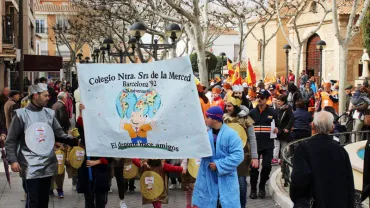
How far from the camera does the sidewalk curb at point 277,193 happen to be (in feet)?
31.5

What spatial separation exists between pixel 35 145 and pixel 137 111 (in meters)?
1.38

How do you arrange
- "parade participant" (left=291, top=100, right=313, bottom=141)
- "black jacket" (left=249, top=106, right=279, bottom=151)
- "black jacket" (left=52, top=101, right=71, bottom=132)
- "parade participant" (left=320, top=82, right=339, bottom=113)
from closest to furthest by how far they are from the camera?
"black jacket" (left=249, top=106, right=279, bottom=151) → "black jacket" (left=52, top=101, right=71, bottom=132) → "parade participant" (left=291, top=100, right=313, bottom=141) → "parade participant" (left=320, top=82, right=339, bottom=113)

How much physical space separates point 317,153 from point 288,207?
12.6ft

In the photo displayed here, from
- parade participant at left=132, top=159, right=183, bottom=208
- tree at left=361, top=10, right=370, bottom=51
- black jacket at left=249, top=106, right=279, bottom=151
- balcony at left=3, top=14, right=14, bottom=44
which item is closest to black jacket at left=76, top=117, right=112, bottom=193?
parade participant at left=132, top=159, right=183, bottom=208

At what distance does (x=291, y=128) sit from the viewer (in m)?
13.4

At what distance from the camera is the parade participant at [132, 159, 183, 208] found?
29.0 ft

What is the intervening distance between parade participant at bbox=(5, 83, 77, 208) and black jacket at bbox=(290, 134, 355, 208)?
3257mm

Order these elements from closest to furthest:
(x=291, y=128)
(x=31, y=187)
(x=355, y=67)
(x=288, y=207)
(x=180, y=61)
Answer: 1. (x=180, y=61)
2. (x=31, y=187)
3. (x=288, y=207)
4. (x=291, y=128)
5. (x=355, y=67)

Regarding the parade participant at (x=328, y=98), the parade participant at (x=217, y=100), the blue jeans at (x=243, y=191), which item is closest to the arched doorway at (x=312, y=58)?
the parade participant at (x=328, y=98)

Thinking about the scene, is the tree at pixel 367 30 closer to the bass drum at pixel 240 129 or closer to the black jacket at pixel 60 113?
the black jacket at pixel 60 113

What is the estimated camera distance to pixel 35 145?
7676 millimetres

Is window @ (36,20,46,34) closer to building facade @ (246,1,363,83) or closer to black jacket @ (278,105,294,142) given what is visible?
building facade @ (246,1,363,83)

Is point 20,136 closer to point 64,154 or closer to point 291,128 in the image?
point 64,154

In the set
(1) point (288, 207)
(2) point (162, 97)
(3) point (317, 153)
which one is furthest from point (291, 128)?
(3) point (317, 153)
